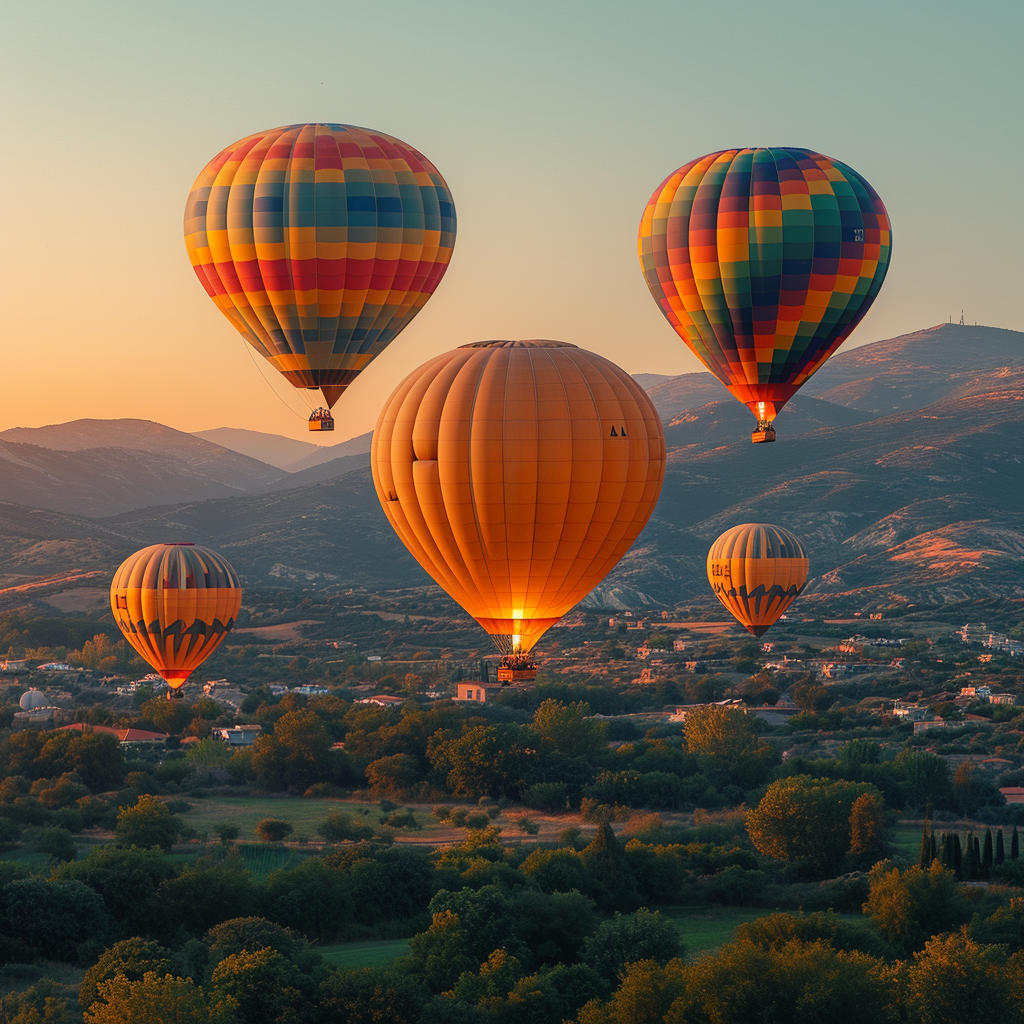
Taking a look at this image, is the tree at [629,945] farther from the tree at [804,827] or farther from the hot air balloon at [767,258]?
the tree at [804,827]

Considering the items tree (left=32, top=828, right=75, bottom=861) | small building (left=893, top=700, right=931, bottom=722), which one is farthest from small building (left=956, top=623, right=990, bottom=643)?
tree (left=32, top=828, right=75, bottom=861)

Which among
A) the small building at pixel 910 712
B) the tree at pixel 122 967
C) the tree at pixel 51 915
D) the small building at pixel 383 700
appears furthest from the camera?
the small building at pixel 383 700

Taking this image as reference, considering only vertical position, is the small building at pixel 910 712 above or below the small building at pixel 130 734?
above

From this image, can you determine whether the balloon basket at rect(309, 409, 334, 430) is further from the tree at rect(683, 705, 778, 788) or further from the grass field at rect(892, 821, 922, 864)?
the tree at rect(683, 705, 778, 788)

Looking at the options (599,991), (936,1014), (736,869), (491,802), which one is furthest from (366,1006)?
(491,802)

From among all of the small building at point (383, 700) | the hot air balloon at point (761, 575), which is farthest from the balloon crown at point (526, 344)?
the small building at point (383, 700)

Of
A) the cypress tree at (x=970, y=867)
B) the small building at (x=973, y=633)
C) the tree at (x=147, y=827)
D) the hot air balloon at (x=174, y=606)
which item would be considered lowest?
the tree at (x=147, y=827)
